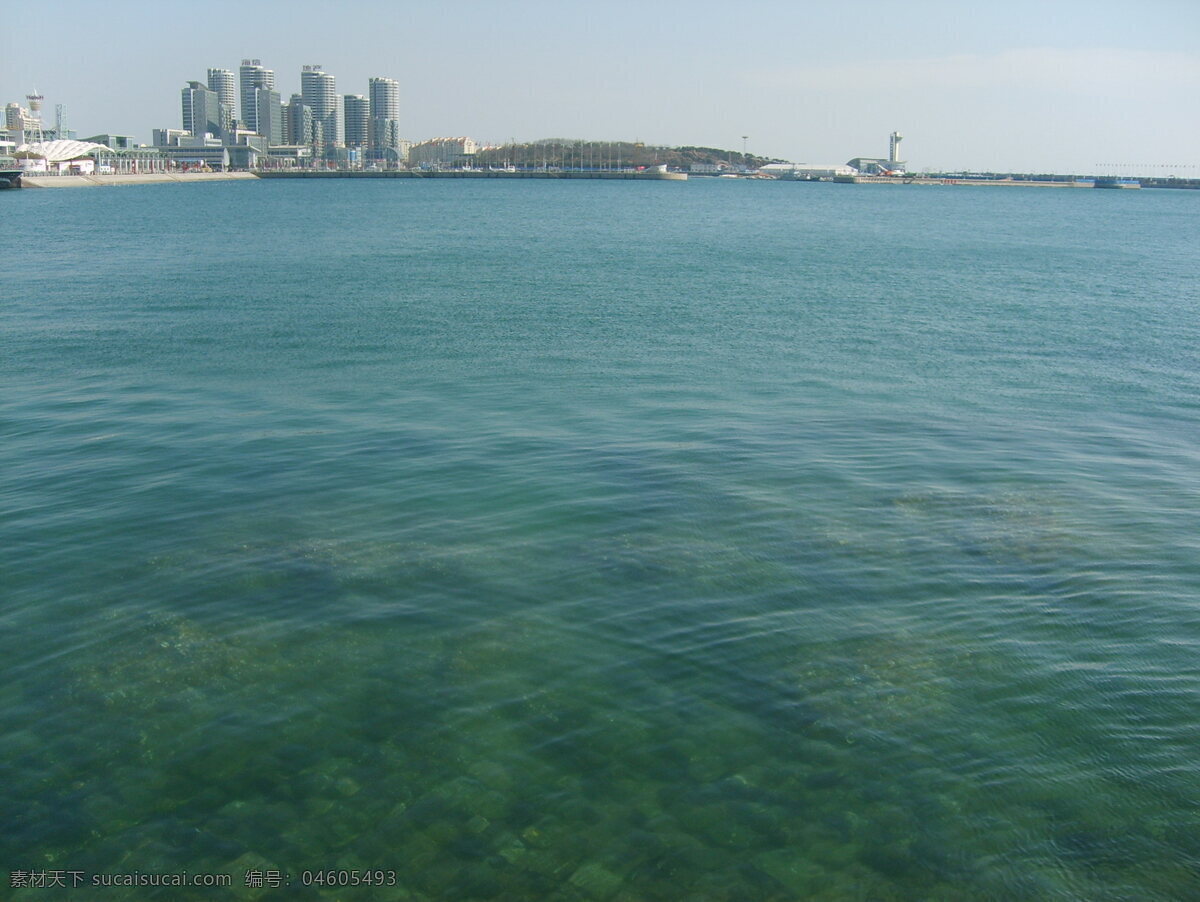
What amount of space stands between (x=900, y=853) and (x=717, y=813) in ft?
7.67

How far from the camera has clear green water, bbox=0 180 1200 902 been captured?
41.1 feet

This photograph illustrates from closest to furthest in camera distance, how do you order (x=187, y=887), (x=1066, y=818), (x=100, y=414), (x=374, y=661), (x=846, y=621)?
(x=187, y=887)
(x=1066, y=818)
(x=374, y=661)
(x=846, y=621)
(x=100, y=414)

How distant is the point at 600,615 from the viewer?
717 inches

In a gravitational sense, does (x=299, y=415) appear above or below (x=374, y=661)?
above

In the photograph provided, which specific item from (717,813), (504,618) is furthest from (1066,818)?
(504,618)

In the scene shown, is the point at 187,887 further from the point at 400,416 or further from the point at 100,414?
the point at 100,414

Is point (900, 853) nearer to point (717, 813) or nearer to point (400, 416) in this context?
point (717, 813)

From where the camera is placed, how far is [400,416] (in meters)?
31.1

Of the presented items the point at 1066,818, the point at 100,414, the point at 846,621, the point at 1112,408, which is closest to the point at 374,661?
the point at 846,621

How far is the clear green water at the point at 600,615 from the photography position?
1252 cm

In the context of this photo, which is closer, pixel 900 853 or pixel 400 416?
pixel 900 853

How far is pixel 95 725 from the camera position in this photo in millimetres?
14695

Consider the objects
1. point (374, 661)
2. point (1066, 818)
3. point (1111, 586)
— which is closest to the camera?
point (1066, 818)

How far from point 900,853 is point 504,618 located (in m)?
8.24
